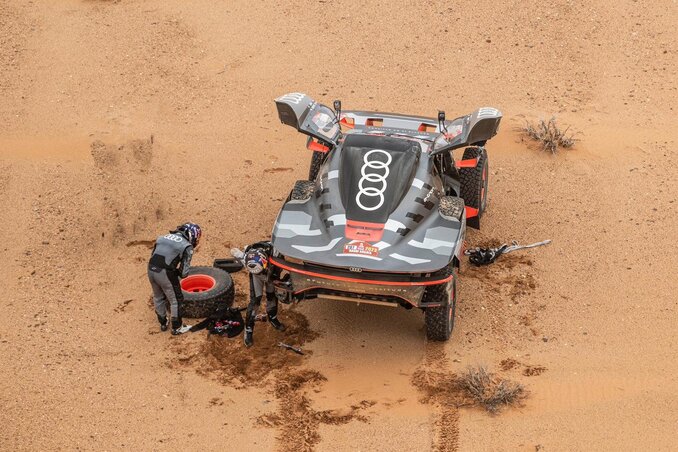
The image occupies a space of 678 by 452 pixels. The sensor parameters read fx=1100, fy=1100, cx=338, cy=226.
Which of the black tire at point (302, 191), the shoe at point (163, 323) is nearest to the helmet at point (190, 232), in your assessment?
the shoe at point (163, 323)

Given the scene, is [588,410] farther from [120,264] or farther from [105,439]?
[120,264]

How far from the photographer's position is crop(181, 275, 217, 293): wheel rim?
13.3m

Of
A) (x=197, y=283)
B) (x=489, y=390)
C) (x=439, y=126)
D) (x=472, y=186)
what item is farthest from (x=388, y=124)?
(x=489, y=390)

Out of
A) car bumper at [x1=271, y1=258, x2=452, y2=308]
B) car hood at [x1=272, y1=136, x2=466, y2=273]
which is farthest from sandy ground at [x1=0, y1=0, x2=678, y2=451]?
car hood at [x1=272, y1=136, x2=466, y2=273]

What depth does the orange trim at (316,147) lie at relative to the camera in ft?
46.3

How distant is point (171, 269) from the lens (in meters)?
12.3

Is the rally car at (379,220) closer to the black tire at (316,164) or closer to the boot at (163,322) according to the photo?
the black tire at (316,164)

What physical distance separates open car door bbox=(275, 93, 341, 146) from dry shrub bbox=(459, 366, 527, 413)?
3736mm

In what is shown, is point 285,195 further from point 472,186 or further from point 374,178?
point 374,178

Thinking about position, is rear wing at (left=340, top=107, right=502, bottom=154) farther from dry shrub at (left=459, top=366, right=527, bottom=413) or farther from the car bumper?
dry shrub at (left=459, top=366, right=527, bottom=413)

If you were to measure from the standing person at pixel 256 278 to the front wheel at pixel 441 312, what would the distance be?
69.8 inches

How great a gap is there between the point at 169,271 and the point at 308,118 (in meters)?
3.11

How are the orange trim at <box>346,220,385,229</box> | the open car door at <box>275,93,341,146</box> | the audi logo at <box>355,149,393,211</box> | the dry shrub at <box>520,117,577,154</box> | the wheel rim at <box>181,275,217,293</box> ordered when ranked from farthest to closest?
1. the dry shrub at <box>520,117,577,154</box>
2. the open car door at <box>275,93,341,146</box>
3. the wheel rim at <box>181,275,217,293</box>
4. the audi logo at <box>355,149,393,211</box>
5. the orange trim at <box>346,220,385,229</box>

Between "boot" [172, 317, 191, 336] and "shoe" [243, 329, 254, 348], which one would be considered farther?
"boot" [172, 317, 191, 336]
